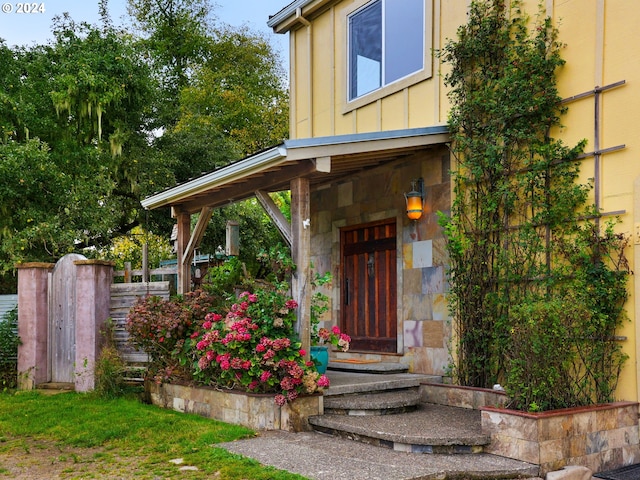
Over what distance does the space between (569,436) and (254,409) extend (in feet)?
9.27

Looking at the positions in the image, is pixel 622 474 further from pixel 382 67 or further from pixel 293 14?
pixel 293 14

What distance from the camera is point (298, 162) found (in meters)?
6.33

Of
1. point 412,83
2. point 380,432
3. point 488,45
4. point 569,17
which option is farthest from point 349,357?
point 569,17

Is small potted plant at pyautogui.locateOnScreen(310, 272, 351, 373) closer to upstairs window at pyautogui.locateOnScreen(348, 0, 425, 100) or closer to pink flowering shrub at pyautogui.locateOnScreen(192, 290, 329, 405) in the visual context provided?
pink flowering shrub at pyautogui.locateOnScreen(192, 290, 329, 405)

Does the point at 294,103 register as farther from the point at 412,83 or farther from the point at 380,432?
the point at 380,432

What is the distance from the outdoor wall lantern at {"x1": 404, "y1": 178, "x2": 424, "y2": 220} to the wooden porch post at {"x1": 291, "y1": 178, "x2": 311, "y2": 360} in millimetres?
1601

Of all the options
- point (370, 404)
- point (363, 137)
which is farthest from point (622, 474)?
point (363, 137)

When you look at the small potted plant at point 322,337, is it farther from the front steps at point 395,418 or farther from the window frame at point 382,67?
the window frame at point 382,67

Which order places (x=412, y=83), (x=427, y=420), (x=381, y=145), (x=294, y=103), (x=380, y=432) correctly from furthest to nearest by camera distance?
(x=294, y=103)
(x=412, y=83)
(x=381, y=145)
(x=427, y=420)
(x=380, y=432)

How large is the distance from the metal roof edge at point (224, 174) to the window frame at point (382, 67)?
8.26ft

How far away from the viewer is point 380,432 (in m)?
5.48

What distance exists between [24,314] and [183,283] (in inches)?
93.6

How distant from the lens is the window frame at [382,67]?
7605 mm

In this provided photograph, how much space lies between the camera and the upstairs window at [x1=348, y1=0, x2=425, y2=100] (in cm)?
790
